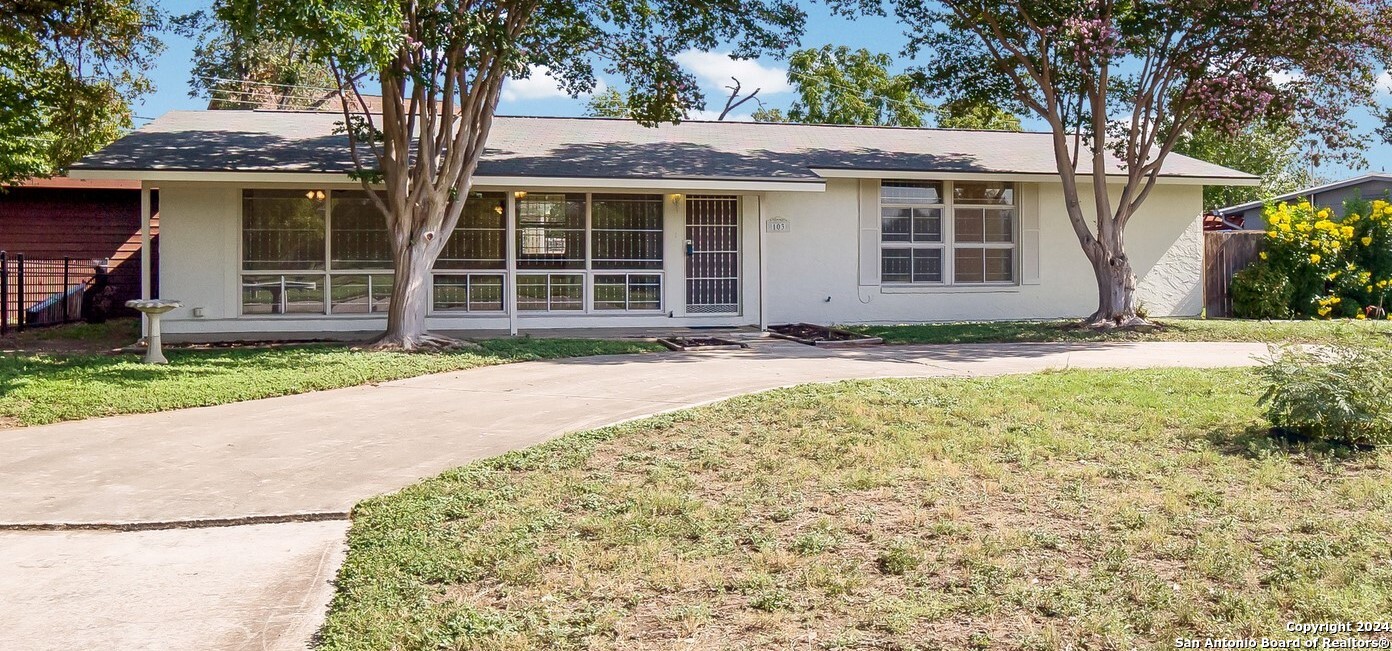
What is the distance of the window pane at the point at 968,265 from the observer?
18.9 metres

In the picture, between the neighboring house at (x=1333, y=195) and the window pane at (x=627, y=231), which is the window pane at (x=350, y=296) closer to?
the window pane at (x=627, y=231)

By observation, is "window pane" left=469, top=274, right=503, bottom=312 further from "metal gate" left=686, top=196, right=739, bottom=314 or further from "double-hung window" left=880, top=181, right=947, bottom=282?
"double-hung window" left=880, top=181, right=947, bottom=282

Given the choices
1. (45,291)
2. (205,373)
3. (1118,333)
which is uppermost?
(45,291)

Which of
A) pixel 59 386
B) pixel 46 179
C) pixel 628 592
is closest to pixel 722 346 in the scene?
pixel 59 386

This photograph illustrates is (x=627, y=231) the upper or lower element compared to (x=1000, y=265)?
upper

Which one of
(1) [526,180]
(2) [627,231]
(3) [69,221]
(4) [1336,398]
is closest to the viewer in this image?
(4) [1336,398]

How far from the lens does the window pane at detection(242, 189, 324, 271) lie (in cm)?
1598

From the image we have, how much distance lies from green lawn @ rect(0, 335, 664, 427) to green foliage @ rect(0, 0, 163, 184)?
6178mm

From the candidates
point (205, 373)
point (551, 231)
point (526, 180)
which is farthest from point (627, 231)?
point (205, 373)

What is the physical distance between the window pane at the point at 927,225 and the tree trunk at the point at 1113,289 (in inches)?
112

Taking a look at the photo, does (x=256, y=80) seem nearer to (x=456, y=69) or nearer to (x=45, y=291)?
(x=45, y=291)

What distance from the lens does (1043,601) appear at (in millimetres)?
4098

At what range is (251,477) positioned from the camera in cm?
657

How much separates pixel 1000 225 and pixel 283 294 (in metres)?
Answer: 12.5
